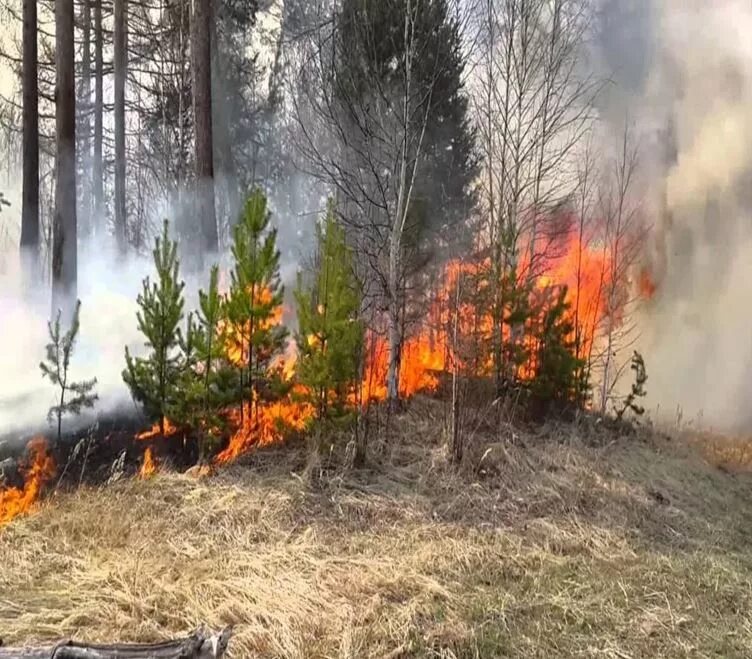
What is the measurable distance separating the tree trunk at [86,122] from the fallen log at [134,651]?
48.8 feet

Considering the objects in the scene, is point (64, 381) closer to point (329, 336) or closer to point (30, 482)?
point (30, 482)

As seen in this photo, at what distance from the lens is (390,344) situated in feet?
28.1

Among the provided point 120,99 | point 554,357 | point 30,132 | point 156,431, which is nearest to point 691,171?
point 554,357

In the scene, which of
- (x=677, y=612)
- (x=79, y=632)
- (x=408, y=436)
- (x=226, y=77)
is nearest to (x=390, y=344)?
(x=408, y=436)

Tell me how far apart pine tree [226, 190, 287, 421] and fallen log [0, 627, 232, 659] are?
167 inches

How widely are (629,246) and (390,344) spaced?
620 centimetres

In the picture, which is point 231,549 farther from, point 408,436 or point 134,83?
point 134,83

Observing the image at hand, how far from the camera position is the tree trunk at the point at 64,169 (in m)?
9.55

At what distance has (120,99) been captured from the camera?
1491 cm

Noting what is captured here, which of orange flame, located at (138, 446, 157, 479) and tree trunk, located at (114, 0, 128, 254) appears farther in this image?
tree trunk, located at (114, 0, 128, 254)

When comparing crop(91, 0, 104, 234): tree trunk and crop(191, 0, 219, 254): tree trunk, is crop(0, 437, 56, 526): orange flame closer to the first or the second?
crop(191, 0, 219, 254): tree trunk

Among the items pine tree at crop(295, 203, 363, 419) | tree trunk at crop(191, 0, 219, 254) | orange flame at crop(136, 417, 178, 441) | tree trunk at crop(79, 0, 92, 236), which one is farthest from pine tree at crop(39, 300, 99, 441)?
tree trunk at crop(79, 0, 92, 236)

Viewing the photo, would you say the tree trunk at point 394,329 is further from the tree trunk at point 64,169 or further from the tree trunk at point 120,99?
the tree trunk at point 120,99

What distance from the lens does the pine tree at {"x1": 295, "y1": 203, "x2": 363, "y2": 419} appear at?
22.4ft
